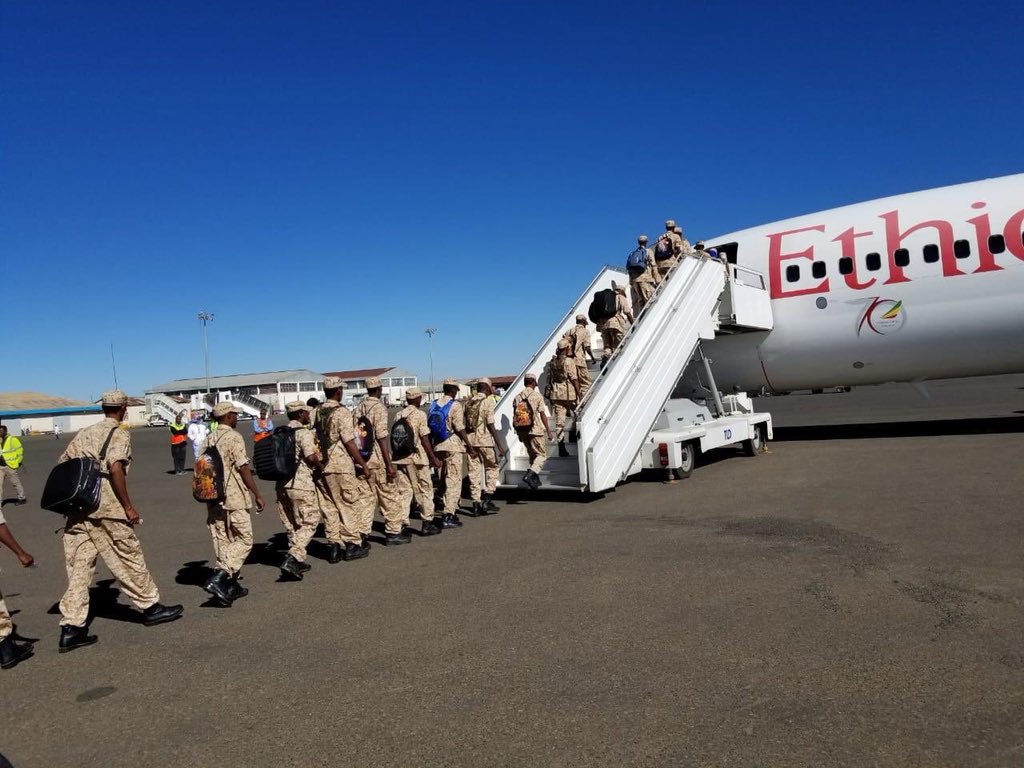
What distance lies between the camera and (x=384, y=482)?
779cm

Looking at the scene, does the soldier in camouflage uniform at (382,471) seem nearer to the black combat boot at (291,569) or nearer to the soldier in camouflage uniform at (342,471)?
the soldier in camouflage uniform at (342,471)

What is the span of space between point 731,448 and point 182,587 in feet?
35.7

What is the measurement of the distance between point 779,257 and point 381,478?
9.23 meters

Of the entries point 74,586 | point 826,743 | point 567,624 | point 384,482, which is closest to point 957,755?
point 826,743

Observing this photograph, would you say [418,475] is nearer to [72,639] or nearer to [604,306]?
[72,639]

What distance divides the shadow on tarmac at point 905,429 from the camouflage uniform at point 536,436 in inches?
296

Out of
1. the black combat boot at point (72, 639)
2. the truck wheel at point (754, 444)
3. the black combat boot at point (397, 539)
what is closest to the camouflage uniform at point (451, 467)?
the black combat boot at point (397, 539)

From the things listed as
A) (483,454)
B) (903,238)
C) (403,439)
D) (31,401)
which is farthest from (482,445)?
(31,401)

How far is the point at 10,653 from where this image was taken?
4.70m

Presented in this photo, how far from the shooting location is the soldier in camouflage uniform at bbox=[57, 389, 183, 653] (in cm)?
498

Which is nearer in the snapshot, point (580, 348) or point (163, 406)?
point (580, 348)

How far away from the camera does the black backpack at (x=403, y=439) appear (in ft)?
26.0

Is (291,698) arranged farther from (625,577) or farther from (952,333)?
(952,333)

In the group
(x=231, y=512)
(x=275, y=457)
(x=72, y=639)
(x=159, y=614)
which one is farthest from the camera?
→ (x=275, y=457)
